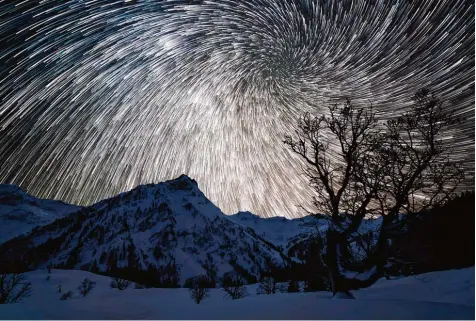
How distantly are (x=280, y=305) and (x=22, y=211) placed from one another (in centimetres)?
17053

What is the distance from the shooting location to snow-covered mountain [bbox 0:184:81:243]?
126 meters

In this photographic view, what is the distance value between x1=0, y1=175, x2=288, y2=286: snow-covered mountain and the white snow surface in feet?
278

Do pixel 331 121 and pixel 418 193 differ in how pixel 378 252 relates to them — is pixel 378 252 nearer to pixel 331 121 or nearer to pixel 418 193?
pixel 418 193

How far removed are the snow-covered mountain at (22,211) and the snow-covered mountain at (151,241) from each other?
1022 centimetres

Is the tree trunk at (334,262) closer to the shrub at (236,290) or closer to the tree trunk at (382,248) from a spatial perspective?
the tree trunk at (382,248)

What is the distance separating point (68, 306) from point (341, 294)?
507 centimetres

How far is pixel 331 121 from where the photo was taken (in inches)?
283

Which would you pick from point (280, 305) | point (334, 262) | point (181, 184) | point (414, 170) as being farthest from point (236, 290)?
point (181, 184)

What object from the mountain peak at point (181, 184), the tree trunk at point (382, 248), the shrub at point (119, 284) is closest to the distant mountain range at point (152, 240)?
the mountain peak at point (181, 184)

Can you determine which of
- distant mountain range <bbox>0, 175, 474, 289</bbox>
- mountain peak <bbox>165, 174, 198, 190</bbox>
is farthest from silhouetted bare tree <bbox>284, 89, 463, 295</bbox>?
mountain peak <bbox>165, 174, 198, 190</bbox>

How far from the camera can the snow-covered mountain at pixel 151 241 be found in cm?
9606

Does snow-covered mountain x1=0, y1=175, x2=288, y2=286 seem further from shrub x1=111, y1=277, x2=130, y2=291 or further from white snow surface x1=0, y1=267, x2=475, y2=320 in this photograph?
white snow surface x1=0, y1=267, x2=475, y2=320

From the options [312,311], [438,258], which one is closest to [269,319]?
[312,311]

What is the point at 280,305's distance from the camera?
501 cm
